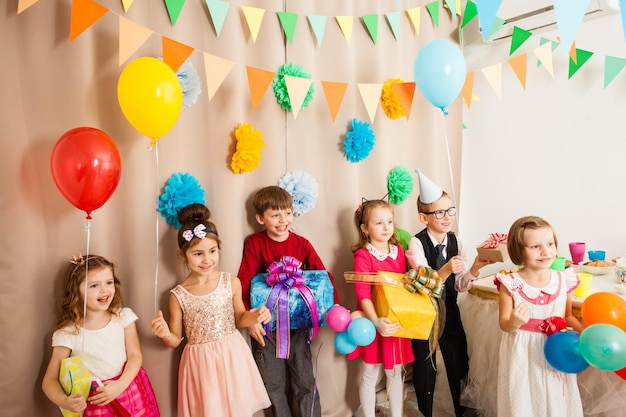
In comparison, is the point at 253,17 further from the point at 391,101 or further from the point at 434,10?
the point at 434,10

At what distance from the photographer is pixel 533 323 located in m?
1.88

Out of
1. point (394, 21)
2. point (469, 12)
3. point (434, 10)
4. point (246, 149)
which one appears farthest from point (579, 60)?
point (246, 149)

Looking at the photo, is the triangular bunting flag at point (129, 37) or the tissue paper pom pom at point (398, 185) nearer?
the triangular bunting flag at point (129, 37)

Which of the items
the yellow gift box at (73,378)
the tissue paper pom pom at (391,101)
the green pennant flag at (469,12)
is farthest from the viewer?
the green pennant flag at (469,12)

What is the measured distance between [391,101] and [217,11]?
42.3 inches

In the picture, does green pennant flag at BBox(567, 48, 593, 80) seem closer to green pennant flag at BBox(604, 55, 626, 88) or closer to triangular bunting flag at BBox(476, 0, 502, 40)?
green pennant flag at BBox(604, 55, 626, 88)

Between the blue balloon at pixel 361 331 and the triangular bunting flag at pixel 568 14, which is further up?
the triangular bunting flag at pixel 568 14

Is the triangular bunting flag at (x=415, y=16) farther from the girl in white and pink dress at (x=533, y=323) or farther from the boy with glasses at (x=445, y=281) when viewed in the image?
the girl in white and pink dress at (x=533, y=323)

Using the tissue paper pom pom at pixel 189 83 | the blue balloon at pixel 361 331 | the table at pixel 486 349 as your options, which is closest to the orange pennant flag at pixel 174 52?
the tissue paper pom pom at pixel 189 83

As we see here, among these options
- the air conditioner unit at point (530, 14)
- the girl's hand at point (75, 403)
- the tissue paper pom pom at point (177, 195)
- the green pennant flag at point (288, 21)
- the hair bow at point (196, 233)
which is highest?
the air conditioner unit at point (530, 14)

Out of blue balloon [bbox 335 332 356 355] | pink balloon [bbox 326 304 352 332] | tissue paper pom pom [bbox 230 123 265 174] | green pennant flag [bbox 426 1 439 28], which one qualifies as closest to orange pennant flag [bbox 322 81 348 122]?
tissue paper pom pom [bbox 230 123 265 174]

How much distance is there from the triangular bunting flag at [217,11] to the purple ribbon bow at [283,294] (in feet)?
3.67

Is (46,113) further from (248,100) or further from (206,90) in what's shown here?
(248,100)

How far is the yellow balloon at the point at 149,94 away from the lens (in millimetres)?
1645
